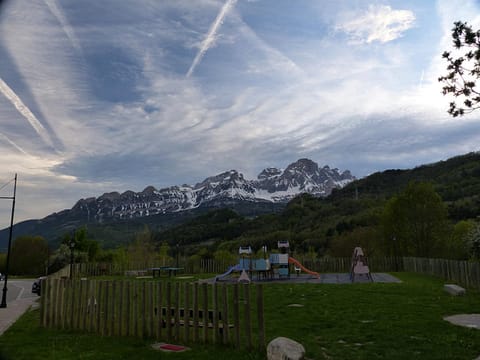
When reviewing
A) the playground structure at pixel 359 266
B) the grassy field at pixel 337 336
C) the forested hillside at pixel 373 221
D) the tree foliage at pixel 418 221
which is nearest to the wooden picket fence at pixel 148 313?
the grassy field at pixel 337 336

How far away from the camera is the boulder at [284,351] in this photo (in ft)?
17.9

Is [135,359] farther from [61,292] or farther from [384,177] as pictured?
[384,177]

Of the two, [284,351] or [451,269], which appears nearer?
[284,351]

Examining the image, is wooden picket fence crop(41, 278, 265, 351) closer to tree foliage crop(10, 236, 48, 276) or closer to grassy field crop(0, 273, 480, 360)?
grassy field crop(0, 273, 480, 360)

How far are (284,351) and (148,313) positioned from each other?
3.57 metres

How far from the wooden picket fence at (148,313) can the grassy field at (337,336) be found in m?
0.31

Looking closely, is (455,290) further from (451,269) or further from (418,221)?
(418,221)

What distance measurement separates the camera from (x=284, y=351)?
5535 millimetres

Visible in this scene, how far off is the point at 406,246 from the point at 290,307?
2887 centimetres

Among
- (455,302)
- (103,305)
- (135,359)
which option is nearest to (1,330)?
(103,305)

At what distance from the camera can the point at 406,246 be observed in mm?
37000

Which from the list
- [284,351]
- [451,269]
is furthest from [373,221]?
[284,351]

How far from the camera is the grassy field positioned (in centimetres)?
644

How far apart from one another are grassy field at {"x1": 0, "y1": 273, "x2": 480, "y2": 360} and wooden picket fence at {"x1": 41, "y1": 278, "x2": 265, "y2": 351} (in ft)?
1.01
